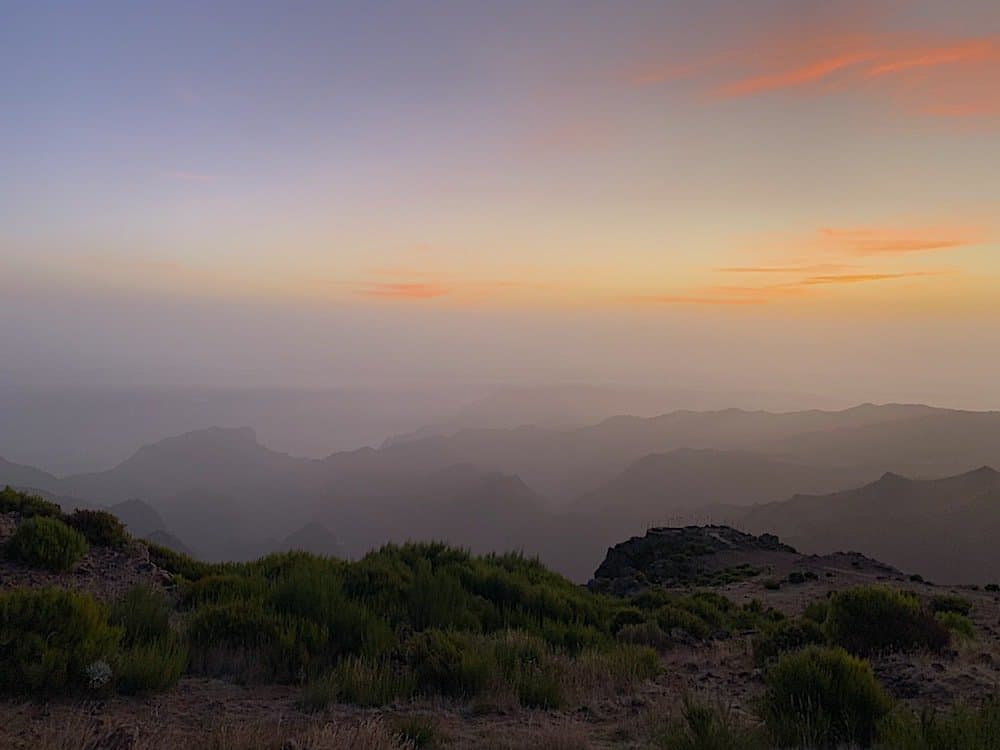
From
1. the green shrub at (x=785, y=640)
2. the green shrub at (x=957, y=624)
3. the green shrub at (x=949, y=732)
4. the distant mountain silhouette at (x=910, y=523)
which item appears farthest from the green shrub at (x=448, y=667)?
the distant mountain silhouette at (x=910, y=523)

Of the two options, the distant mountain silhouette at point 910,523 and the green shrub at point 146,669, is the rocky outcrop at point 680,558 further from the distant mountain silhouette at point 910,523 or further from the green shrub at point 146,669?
the distant mountain silhouette at point 910,523

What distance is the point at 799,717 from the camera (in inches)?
226

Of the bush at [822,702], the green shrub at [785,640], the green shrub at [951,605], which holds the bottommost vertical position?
the green shrub at [951,605]

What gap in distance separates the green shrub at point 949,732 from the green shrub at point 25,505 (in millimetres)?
14721

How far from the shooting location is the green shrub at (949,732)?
4.66 metres

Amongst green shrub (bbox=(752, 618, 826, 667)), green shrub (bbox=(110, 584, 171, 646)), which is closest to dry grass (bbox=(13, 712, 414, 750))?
green shrub (bbox=(110, 584, 171, 646))

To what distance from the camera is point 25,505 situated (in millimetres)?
13812

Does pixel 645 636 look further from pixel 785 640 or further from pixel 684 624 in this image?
pixel 785 640

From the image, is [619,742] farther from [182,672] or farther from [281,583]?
[281,583]

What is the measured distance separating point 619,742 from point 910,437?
722 feet

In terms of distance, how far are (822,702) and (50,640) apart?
7.47 meters

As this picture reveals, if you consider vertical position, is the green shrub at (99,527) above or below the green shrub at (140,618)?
below

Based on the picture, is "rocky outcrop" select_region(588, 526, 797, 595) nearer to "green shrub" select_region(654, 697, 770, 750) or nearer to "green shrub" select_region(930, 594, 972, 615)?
"green shrub" select_region(930, 594, 972, 615)

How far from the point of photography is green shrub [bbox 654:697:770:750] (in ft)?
16.8
